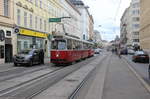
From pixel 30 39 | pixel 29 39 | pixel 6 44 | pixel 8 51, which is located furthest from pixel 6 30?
pixel 30 39

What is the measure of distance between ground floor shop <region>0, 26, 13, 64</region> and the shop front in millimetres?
1537

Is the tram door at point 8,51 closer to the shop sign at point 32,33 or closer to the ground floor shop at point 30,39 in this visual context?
the ground floor shop at point 30,39

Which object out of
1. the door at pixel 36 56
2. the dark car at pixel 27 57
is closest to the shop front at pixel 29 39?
the door at pixel 36 56

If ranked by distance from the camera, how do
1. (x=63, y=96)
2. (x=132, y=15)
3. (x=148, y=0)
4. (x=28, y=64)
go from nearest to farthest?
(x=63, y=96) → (x=28, y=64) → (x=148, y=0) → (x=132, y=15)

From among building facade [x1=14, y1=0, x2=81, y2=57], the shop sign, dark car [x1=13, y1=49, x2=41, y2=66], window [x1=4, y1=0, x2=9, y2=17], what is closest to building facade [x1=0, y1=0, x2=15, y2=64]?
window [x1=4, y1=0, x2=9, y2=17]

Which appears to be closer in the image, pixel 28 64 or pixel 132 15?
pixel 28 64

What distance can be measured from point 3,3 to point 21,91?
22.0 m

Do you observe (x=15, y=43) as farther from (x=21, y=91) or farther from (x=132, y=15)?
(x=132, y=15)

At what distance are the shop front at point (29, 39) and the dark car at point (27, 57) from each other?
515cm

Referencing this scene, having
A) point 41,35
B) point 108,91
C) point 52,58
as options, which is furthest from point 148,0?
point 108,91

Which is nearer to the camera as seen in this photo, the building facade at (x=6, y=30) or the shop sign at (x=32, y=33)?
the building facade at (x=6, y=30)

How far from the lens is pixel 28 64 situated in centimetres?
2627

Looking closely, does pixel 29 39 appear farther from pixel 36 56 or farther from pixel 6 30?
pixel 36 56

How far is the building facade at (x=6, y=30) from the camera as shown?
100 feet
